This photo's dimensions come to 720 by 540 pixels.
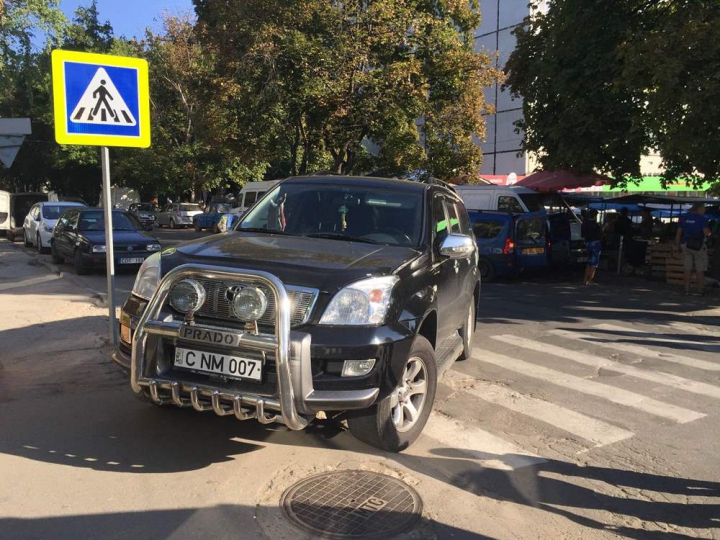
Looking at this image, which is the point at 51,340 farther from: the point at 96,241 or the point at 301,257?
the point at 96,241

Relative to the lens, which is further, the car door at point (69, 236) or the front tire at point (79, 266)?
the car door at point (69, 236)

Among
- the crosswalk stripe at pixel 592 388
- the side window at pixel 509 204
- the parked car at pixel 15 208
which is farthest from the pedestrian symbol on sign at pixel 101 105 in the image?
the parked car at pixel 15 208

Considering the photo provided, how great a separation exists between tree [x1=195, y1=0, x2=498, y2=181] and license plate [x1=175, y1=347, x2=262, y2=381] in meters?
16.6

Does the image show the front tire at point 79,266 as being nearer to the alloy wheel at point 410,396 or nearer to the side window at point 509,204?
the alloy wheel at point 410,396

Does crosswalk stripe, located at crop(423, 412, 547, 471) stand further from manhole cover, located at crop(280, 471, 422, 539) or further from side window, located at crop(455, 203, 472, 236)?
side window, located at crop(455, 203, 472, 236)

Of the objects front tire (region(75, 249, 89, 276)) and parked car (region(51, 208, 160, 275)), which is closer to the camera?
parked car (region(51, 208, 160, 275))

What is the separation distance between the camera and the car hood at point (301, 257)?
12.6 ft

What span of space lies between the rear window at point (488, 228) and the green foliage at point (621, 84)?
7.50ft

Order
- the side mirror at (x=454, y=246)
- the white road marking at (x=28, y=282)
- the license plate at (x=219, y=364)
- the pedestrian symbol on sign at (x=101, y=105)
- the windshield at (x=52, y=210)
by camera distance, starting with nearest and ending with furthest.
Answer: the license plate at (x=219, y=364) < the side mirror at (x=454, y=246) < the pedestrian symbol on sign at (x=101, y=105) < the white road marking at (x=28, y=282) < the windshield at (x=52, y=210)

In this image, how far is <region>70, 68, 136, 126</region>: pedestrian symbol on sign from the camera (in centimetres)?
606

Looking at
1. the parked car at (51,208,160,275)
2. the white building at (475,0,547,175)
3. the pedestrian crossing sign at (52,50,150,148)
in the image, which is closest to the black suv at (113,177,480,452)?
the pedestrian crossing sign at (52,50,150,148)

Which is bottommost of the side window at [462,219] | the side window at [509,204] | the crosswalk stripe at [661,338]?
the crosswalk stripe at [661,338]

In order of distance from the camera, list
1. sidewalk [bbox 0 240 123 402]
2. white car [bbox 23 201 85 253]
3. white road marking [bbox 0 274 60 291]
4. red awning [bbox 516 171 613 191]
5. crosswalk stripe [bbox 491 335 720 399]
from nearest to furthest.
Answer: sidewalk [bbox 0 240 123 402], crosswalk stripe [bbox 491 335 720 399], white road marking [bbox 0 274 60 291], red awning [bbox 516 171 613 191], white car [bbox 23 201 85 253]

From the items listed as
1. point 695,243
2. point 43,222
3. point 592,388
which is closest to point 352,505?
point 592,388
